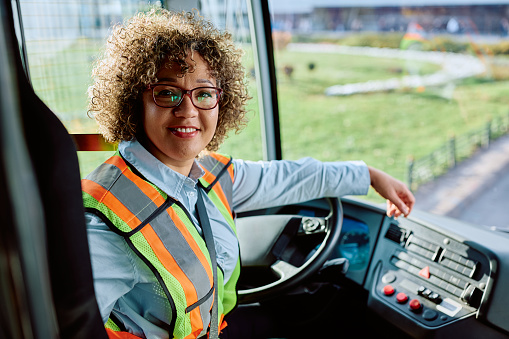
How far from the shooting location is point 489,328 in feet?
4.77

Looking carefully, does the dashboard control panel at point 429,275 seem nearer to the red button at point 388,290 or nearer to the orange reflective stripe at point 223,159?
the red button at point 388,290

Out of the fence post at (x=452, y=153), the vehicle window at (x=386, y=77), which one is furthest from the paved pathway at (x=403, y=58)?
the fence post at (x=452, y=153)

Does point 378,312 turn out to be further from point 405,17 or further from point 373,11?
point 373,11

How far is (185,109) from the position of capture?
1247mm

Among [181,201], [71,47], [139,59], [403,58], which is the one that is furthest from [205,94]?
[403,58]

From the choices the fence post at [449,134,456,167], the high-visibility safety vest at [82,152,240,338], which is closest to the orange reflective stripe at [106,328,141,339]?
the high-visibility safety vest at [82,152,240,338]

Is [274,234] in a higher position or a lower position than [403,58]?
lower

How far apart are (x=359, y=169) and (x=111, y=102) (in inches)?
35.8

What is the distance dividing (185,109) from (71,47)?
0.54 metres

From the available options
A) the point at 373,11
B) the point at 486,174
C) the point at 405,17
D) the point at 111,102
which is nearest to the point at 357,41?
the point at 373,11

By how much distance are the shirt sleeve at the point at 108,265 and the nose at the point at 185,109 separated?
35cm

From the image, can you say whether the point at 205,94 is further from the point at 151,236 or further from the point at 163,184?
the point at 151,236

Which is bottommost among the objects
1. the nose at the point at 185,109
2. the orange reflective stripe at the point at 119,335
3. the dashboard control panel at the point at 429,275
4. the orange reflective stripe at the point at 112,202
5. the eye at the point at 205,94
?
the dashboard control panel at the point at 429,275

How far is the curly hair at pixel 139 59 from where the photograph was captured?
1259 mm
